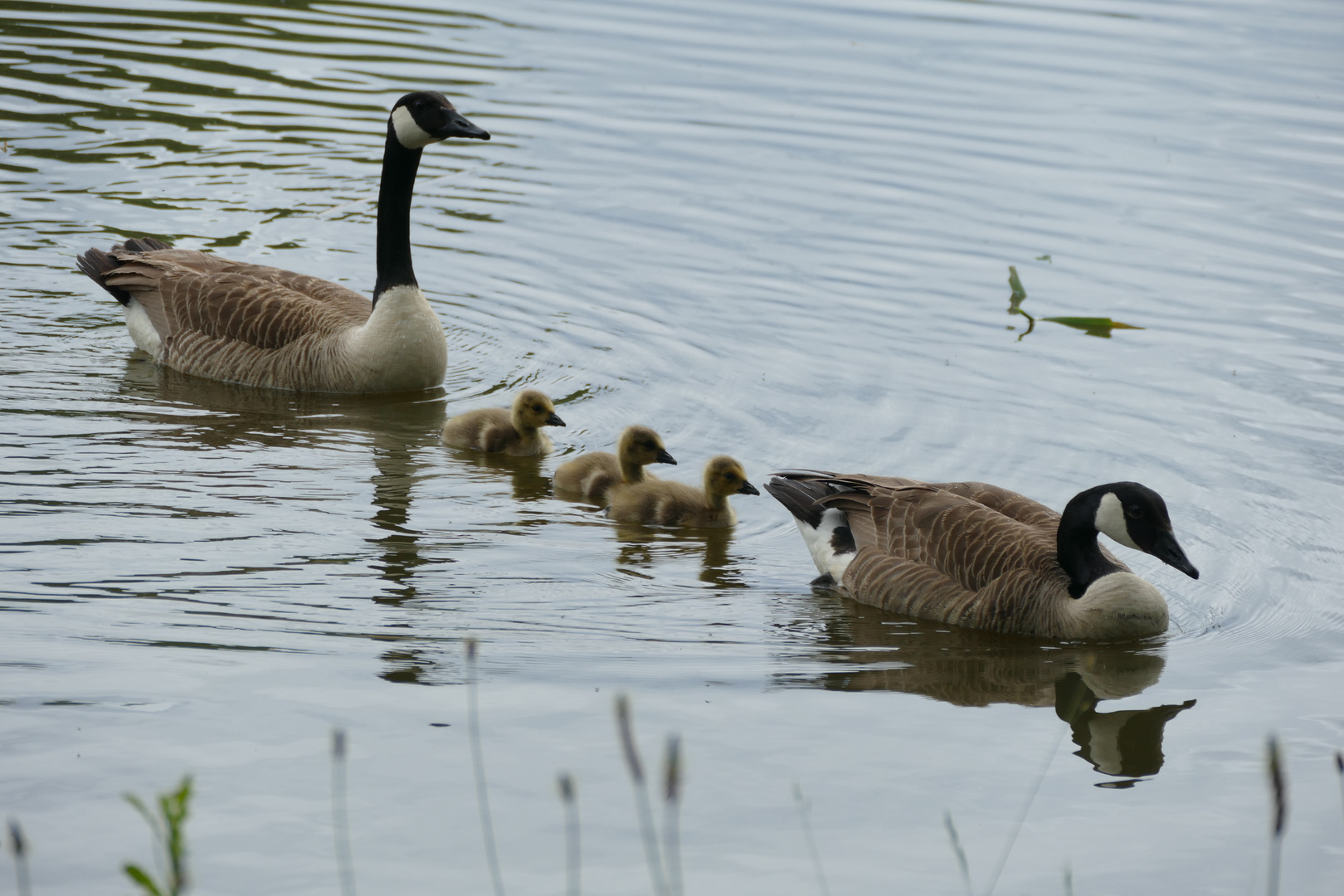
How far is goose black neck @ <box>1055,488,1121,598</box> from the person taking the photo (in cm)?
784

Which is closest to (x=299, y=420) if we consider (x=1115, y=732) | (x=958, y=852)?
(x=1115, y=732)

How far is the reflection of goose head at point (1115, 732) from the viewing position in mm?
6512

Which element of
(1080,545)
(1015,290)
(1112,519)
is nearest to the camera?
(1112,519)

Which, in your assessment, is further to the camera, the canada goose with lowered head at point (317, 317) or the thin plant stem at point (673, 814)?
the canada goose with lowered head at point (317, 317)

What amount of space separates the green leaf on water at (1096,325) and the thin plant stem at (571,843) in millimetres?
8259

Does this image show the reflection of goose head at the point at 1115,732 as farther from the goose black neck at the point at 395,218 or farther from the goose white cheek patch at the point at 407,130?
the goose white cheek patch at the point at 407,130

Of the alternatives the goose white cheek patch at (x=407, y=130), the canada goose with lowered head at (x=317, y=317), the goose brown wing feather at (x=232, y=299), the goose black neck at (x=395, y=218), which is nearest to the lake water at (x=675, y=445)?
the canada goose with lowered head at (x=317, y=317)

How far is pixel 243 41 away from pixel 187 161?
490cm

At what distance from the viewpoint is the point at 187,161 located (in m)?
16.2

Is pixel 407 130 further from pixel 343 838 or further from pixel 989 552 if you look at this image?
pixel 343 838

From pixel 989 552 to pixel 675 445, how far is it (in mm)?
2909

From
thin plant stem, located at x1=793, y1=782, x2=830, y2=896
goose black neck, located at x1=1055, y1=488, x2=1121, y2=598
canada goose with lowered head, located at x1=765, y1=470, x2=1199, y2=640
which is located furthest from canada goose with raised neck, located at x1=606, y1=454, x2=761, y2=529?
thin plant stem, located at x1=793, y1=782, x2=830, y2=896

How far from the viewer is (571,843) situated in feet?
13.9

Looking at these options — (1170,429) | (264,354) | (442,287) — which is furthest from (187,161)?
(1170,429)
